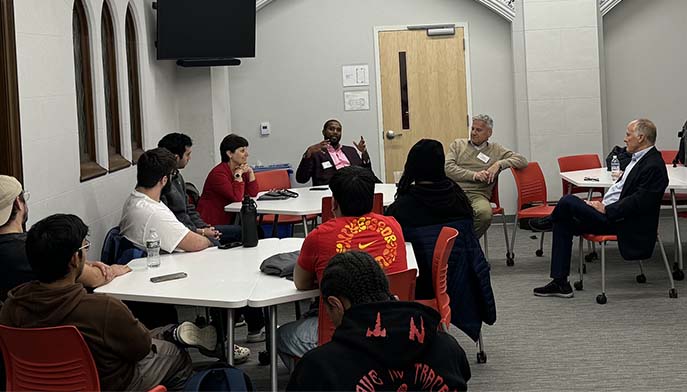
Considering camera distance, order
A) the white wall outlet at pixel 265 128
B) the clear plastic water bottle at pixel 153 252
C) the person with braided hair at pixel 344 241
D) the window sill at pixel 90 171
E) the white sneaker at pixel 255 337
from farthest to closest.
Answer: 1. the white wall outlet at pixel 265 128
2. the window sill at pixel 90 171
3. the white sneaker at pixel 255 337
4. the clear plastic water bottle at pixel 153 252
5. the person with braided hair at pixel 344 241

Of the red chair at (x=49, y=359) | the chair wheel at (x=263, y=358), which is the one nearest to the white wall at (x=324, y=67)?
the chair wheel at (x=263, y=358)

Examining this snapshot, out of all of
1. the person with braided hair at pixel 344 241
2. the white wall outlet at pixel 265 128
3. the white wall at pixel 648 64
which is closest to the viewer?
the person with braided hair at pixel 344 241

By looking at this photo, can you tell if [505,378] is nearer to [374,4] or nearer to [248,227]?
[248,227]

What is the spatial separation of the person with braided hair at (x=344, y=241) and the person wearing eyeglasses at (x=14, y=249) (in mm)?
912

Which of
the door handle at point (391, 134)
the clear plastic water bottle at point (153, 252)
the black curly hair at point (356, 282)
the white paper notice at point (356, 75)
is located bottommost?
the clear plastic water bottle at point (153, 252)

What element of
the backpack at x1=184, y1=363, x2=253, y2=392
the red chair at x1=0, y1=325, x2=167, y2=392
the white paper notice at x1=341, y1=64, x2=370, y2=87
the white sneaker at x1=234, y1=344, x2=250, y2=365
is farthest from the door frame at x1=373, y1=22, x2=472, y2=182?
the backpack at x1=184, y1=363, x2=253, y2=392

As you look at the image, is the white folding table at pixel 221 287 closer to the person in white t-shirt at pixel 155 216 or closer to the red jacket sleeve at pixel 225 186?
the person in white t-shirt at pixel 155 216

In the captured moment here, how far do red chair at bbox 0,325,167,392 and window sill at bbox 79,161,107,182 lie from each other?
2929 mm

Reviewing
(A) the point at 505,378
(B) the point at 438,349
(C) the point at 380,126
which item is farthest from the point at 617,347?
(C) the point at 380,126

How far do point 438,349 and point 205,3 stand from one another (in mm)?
6819

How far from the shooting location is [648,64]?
10969mm

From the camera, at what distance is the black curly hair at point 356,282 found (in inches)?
115

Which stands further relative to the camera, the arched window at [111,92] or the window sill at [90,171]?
the arched window at [111,92]

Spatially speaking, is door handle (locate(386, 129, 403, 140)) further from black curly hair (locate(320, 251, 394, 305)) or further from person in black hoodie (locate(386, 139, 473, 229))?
black curly hair (locate(320, 251, 394, 305))
